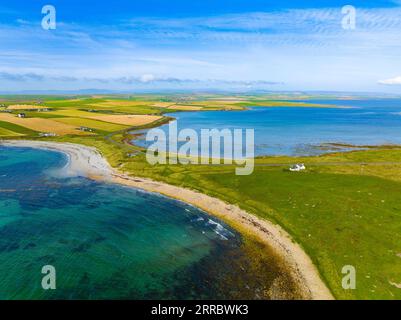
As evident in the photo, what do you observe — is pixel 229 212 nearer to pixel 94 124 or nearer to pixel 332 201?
pixel 332 201

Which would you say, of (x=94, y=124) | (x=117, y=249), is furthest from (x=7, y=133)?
(x=117, y=249)

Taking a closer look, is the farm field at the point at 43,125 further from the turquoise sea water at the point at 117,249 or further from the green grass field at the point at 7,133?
the turquoise sea water at the point at 117,249

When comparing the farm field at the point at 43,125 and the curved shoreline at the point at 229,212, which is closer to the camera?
the curved shoreline at the point at 229,212

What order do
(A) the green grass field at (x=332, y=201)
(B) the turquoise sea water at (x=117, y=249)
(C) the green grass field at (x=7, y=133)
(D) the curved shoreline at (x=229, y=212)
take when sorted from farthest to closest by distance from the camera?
(C) the green grass field at (x=7, y=133), (A) the green grass field at (x=332, y=201), (D) the curved shoreline at (x=229, y=212), (B) the turquoise sea water at (x=117, y=249)

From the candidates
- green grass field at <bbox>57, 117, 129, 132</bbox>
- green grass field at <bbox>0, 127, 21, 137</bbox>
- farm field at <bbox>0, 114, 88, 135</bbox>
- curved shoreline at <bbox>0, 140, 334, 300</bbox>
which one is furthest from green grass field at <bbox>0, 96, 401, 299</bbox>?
green grass field at <bbox>0, 127, 21, 137</bbox>

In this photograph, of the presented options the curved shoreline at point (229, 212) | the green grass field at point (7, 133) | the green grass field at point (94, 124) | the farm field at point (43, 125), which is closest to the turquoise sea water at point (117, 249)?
the curved shoreline at point (229, 212)
